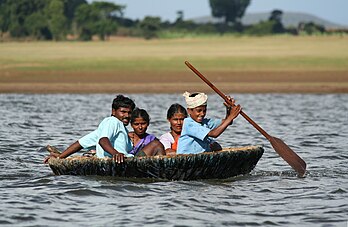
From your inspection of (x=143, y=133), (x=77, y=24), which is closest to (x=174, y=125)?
(x=143, y=133)

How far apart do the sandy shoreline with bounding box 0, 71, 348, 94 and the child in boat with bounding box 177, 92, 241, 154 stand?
16.2 m

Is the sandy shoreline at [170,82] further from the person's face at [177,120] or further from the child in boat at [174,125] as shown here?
the person's face at [177,120]

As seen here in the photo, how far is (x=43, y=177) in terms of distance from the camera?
11.9 meters

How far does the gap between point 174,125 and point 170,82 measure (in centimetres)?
1832

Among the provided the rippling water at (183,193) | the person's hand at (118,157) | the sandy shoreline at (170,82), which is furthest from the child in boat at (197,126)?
the sandy shoreline at (170,82)

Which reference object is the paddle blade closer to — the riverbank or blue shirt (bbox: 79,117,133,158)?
blue shirt (bbox: 79,117,133,158)

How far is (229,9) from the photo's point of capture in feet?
290

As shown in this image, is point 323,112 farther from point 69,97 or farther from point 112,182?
point 112,182

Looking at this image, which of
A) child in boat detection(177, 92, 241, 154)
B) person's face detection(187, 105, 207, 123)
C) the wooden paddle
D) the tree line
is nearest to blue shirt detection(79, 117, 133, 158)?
child in boat detection(177, 92, 241, 154)

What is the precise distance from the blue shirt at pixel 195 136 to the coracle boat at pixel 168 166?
247 mm

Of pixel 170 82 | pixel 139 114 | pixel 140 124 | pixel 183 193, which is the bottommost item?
pixel 170 82

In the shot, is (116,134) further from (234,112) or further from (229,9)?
(229,9)

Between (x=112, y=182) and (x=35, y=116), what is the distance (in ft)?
33.7

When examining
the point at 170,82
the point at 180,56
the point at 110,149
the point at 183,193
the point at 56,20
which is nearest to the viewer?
the point at 183,193
